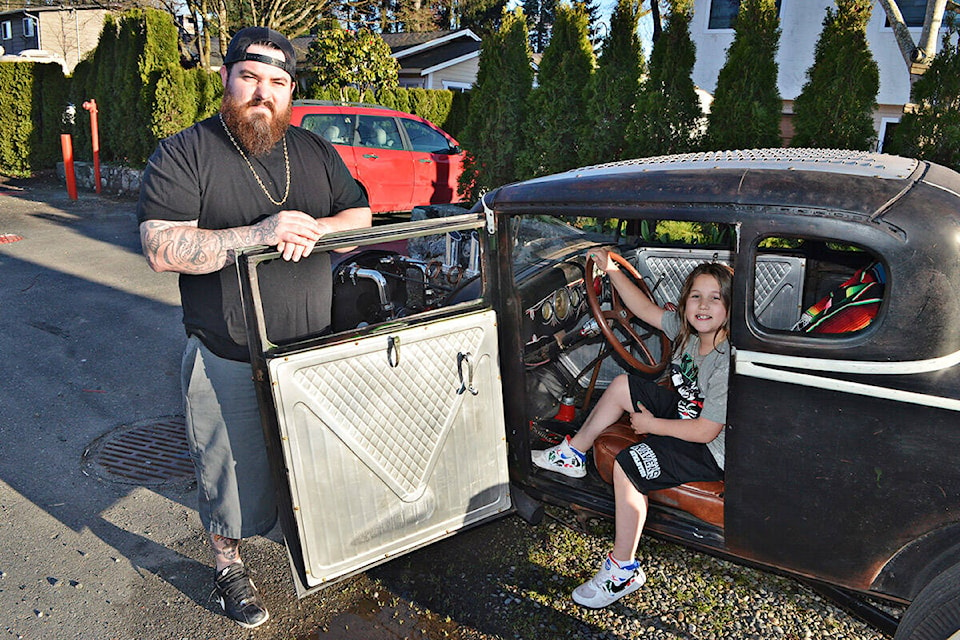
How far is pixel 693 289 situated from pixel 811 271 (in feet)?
4.18

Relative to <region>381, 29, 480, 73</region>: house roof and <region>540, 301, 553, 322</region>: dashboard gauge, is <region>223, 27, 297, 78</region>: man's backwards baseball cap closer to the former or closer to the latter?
<region>540, 301, 553, 322</region>: dashboard gauge

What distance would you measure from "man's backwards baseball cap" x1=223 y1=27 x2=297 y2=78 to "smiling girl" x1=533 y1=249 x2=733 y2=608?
1421mm

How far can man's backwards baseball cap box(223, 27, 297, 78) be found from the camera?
252cm

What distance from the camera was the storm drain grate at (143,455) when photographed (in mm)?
3803

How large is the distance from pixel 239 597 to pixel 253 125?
1.80 metres

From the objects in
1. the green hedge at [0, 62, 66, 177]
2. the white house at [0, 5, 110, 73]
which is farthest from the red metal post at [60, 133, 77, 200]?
the white house at [0, 5, 110, 73]

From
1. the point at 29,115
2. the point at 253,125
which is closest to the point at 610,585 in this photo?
the point at 253,125

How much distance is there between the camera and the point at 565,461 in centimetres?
296

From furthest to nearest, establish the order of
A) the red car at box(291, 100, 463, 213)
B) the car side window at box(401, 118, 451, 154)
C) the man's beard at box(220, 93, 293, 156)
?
the car side window at box(401, 118, 451, 154) → the red car at box(291, 100, 463, 213) → the man's beard at box(220, 93, 293, 156)

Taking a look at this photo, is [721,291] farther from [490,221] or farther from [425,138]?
[425,138]

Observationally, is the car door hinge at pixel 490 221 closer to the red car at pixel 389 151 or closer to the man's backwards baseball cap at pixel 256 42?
the man's backwards baseball cap at pixel 256 42

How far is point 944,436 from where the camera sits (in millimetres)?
1876

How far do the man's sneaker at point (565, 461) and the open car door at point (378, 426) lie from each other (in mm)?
212

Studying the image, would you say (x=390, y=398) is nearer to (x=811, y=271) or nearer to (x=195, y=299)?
(x=195, y=299)
